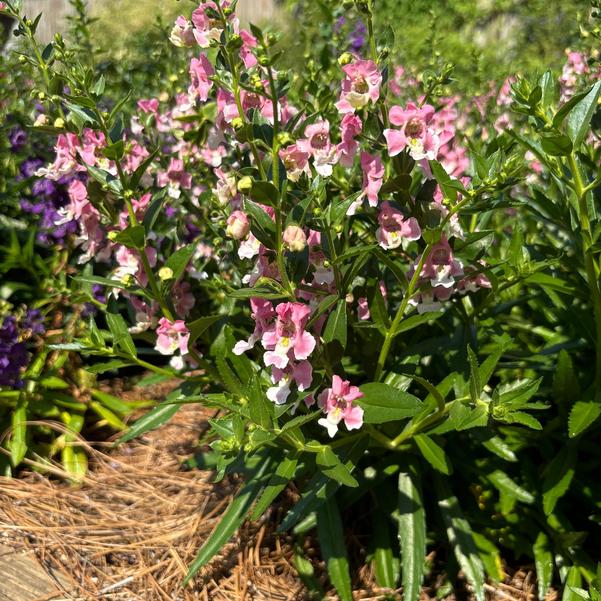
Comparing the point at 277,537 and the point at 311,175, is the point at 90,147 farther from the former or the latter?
the point at 277,537

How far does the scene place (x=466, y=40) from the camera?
10.1 m

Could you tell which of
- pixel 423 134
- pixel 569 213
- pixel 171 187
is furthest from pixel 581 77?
pixel 171 187

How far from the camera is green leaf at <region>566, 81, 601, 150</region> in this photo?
175 centimetres

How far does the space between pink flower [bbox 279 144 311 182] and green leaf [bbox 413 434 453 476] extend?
832mm

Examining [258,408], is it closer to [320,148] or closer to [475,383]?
[475,383]

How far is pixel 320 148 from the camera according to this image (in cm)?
173

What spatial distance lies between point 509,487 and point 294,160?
127cm

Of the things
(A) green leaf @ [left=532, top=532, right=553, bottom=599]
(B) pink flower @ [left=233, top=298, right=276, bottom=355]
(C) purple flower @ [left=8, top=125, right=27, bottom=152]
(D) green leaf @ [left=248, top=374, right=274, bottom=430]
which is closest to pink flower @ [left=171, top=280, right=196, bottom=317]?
(B) pink flower @ [left=233, top=298, right=276, bottom=355]

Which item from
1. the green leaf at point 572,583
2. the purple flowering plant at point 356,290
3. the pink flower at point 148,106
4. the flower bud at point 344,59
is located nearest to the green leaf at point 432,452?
the purple flowering plant at point 356,290

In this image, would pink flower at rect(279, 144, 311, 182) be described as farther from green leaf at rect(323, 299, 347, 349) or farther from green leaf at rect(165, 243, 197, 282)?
green leaf at rect(165, 243, 197, 282)

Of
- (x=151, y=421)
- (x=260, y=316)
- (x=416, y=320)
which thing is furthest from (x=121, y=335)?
(x=416, y=320)

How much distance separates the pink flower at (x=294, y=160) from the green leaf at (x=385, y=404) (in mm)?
582

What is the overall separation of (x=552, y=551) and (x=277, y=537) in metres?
0.92

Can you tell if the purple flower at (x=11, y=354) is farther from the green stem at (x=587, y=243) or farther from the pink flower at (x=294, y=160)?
the green stem at (x=587, y=243)
